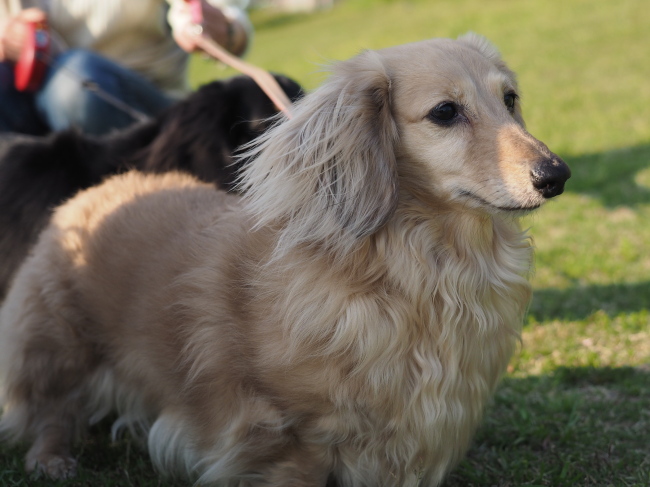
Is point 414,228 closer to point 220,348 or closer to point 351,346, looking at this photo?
point 351,346

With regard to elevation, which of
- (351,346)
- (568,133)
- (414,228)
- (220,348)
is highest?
(414,228)

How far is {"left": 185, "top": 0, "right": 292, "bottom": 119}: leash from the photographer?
337 centimetres

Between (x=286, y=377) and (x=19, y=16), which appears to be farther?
(x=19, y=16)

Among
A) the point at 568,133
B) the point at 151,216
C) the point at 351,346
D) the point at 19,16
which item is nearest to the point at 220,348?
the point at 351,346

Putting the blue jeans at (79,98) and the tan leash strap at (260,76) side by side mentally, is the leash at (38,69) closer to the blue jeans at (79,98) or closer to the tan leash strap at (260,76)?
the blue jeans at (79,98)

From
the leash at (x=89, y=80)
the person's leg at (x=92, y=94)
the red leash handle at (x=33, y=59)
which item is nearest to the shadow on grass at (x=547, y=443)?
the leash at (x=89, y=80)

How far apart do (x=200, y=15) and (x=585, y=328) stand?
2.52 m

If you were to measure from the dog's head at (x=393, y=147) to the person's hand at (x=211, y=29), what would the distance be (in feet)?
5.78

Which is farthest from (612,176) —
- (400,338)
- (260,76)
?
(400,338)

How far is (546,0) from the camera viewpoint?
57.9 feet

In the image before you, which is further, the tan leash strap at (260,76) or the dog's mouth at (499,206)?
the tan leash strap at (260,76)

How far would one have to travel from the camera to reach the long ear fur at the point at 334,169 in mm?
2166

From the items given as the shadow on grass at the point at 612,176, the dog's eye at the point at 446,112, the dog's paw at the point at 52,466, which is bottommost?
the dog's paw at the point at 52,466

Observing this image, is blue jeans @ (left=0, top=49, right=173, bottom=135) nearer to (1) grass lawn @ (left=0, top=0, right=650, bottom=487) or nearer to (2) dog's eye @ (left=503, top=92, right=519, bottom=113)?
(1) grass lawn @ (left=0, top=0, right=650, bottom=487)
